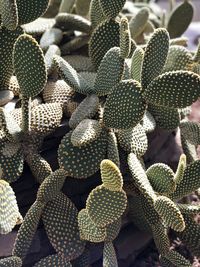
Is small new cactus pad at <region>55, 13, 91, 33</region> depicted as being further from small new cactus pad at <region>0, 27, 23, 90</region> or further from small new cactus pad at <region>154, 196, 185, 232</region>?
small new cactus pad at <region>154, 196, 185, 232</region>

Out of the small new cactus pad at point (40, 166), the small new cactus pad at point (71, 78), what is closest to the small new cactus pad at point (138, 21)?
the small new cactus pad at point (71, 78)

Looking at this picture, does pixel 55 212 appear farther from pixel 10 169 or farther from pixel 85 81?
pixel 85 81

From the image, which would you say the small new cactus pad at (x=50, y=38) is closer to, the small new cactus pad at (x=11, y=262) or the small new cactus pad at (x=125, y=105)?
the small new cactus pad at (x=125, y=105)

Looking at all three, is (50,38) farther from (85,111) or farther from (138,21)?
(85,111)

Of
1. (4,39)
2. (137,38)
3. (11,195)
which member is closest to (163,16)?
(137,38)

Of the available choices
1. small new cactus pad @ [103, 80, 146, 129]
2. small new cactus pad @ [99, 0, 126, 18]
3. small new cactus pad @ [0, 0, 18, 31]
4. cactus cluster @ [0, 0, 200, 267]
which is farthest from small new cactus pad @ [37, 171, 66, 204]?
small new cactus pad @ [99, 0, 126, 18]

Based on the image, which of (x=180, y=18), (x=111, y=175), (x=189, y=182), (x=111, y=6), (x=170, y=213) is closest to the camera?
(x=111, y=175)

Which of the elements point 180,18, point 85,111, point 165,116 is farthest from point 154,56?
point 180,18
